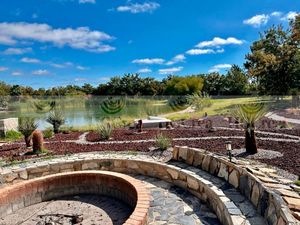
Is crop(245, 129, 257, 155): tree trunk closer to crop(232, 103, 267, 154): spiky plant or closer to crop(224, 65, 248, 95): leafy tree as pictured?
crop(232, 103, 267, 154): spiky plant

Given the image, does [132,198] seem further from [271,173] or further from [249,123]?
[249,123]

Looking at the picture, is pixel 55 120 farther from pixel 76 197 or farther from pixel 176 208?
pixel 176 208

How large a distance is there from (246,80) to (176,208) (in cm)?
3832

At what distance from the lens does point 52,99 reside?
25.7m

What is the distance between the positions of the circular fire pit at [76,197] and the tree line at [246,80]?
66.4 ft

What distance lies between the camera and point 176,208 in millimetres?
4094

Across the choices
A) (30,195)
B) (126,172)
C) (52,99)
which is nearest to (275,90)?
(52,99)

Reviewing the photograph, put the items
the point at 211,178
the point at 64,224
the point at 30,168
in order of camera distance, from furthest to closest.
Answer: the point at 30,168 < the point at 211,178 < the point at 64,224

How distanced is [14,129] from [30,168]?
23.5ft

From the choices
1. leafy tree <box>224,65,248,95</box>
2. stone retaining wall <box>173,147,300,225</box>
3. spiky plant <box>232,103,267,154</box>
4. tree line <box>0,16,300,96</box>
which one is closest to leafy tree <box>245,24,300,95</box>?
tree line <box>0,16,300,96</box>

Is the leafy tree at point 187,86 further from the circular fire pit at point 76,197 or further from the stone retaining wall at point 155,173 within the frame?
the circular fire pit at point 76,197

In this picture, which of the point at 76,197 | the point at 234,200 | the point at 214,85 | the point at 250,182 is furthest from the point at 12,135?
the point at 214,85

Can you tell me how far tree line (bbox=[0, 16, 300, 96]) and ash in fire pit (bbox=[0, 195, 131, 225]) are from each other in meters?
20.5

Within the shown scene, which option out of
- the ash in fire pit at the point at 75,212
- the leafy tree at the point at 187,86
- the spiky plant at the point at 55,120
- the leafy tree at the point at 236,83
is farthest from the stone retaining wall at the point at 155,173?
the leafy tree at the point at 236,83
